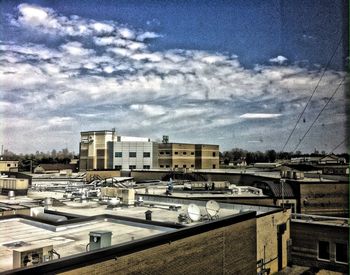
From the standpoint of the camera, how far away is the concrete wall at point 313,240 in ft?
63.6

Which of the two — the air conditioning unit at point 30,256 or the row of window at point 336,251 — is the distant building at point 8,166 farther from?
the air conditioning unit at point 30,256

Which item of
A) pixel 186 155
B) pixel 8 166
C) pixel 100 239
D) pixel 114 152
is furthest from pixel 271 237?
pixel 8 166

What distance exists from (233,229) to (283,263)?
838 centimetres

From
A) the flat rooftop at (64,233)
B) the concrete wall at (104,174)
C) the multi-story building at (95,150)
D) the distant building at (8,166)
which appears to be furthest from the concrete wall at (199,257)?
the distant building at (8,166)

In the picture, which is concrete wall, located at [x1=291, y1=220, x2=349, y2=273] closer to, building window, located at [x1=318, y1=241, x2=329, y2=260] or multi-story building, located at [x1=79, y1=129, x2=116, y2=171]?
building window, located at [x1=318, y1=241, x2=329, y2=260]

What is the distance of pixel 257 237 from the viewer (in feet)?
54.0

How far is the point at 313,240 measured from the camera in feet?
66.8

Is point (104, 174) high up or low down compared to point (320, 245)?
up

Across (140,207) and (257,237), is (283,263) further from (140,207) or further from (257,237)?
(140,207)

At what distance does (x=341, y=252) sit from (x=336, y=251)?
25 cm

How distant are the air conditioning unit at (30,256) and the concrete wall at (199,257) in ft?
4.56

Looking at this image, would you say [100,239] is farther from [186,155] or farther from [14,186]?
[186,155]

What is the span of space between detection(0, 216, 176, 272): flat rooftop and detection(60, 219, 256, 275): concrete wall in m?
1.50

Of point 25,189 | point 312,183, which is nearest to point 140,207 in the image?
point 25,189
